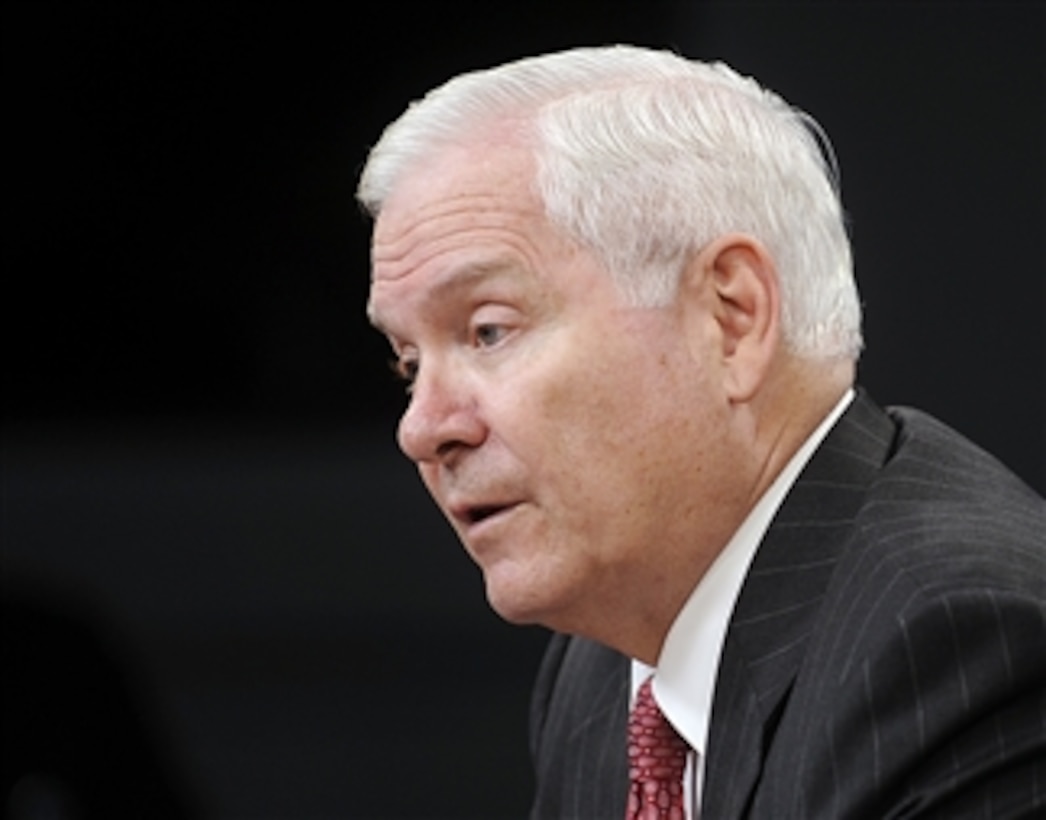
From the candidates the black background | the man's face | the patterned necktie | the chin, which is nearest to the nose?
the man's face

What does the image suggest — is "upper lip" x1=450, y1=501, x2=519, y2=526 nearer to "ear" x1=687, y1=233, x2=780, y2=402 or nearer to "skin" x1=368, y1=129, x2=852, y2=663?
"skin" x1=368, y1=129, x2=852, y2=663

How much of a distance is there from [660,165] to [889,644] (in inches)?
19.7

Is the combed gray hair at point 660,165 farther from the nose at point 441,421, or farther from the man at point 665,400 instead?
the nose at point 441,421

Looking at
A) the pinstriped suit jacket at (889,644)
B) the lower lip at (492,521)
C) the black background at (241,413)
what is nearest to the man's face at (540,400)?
the lower lip at (492,521)

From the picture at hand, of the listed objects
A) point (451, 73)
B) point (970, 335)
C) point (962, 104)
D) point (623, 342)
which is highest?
point (451, 73)

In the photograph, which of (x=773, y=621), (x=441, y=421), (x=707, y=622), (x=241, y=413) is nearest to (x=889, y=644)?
(x=773, y=621)

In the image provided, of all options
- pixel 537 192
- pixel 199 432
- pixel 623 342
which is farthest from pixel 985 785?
pixel 199 432

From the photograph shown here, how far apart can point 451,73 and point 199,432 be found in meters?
0.69

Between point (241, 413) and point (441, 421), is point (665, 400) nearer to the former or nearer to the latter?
point (441, 421)

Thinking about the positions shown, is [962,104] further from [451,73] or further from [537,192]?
[537,192]

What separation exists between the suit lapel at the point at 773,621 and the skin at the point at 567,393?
0.24 ft

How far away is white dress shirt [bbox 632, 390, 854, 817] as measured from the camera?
1984mm

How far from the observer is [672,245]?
6.32 feet

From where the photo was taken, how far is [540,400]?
6.28 feet
